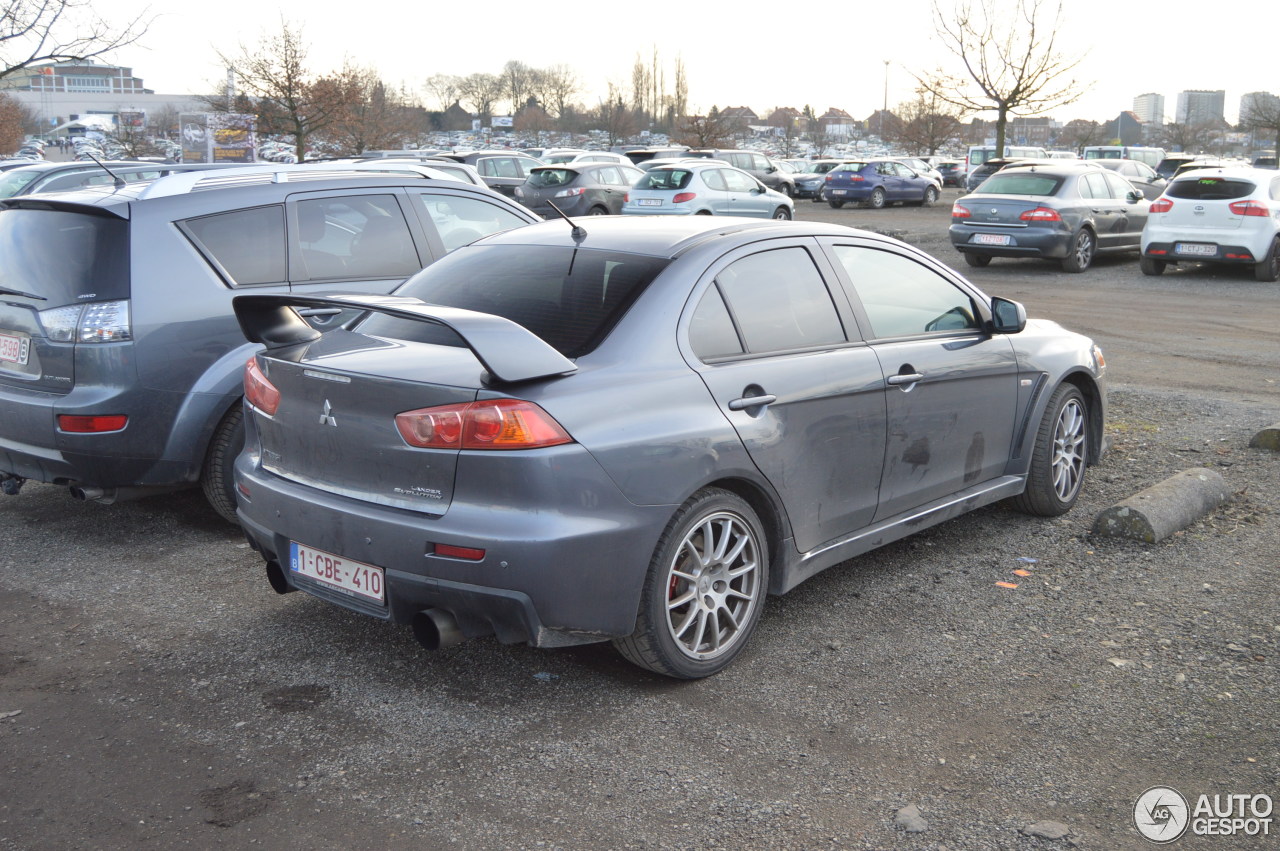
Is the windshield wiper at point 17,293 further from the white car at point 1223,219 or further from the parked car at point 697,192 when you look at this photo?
the parked car at point 697,192

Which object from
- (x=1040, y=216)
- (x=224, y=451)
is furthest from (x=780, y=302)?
(x=1040, y=216)

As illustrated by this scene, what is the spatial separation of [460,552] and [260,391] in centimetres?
122

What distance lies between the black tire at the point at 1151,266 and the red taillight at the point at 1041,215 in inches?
62.9

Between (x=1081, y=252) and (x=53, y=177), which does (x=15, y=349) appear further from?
(x=1081, y=252)

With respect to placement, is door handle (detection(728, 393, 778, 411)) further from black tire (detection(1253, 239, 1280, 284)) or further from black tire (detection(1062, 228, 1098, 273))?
black tire (detection(1253, 239, 1280, 284))

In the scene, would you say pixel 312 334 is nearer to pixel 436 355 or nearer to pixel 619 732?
pixel 436 355

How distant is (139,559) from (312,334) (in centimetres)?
178

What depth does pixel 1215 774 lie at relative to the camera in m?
3.28

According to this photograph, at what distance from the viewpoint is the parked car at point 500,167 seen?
26500mm

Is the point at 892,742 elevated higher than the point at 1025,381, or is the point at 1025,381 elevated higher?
the point at 1025,381

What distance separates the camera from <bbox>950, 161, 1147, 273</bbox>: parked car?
55.7ft

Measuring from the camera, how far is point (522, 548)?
3.31 m

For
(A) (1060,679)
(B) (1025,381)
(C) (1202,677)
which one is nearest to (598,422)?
(A) (1060,679)

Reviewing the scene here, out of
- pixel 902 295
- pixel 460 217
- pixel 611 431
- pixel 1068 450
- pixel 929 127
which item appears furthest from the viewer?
pixel 929 127
